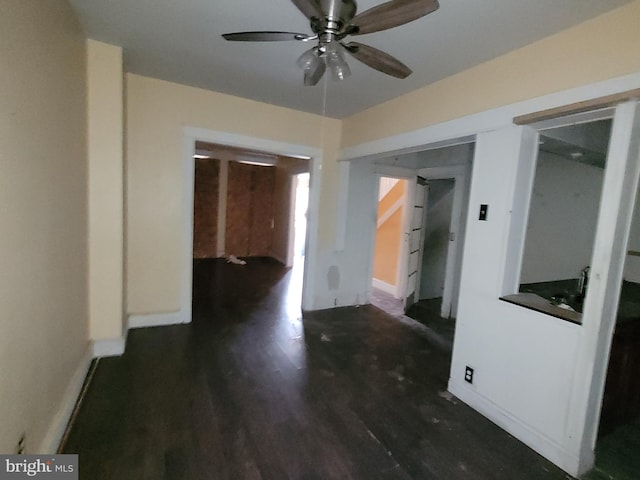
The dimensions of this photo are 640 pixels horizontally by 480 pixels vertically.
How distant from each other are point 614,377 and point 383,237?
3.82 metres

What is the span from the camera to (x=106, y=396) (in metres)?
2.03

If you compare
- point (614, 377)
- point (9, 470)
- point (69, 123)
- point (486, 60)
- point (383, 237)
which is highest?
point (486, 60)

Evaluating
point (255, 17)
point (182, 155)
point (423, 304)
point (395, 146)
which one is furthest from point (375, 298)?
point (255, 17)

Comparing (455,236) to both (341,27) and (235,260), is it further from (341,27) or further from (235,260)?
(235,260)

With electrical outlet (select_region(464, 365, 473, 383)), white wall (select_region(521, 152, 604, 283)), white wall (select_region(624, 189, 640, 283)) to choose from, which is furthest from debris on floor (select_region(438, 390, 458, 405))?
white wall (select_region(624, 189, 640, 283))

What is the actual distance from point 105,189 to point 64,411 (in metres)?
1.60

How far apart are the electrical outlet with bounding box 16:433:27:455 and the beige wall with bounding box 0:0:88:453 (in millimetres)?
37

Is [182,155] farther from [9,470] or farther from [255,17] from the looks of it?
[9,470]

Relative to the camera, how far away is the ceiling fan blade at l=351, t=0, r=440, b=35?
49.6 inches

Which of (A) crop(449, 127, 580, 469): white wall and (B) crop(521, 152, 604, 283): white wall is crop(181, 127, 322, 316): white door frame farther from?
(B) crop(521, 152, 604, 283): white wall

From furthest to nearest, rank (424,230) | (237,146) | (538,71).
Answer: (424,230) → (237,146) → (538,71)

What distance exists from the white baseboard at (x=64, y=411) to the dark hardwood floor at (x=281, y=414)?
0.08m

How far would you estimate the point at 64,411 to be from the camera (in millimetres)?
1727

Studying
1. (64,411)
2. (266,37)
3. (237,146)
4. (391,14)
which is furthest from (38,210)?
(237,146)
